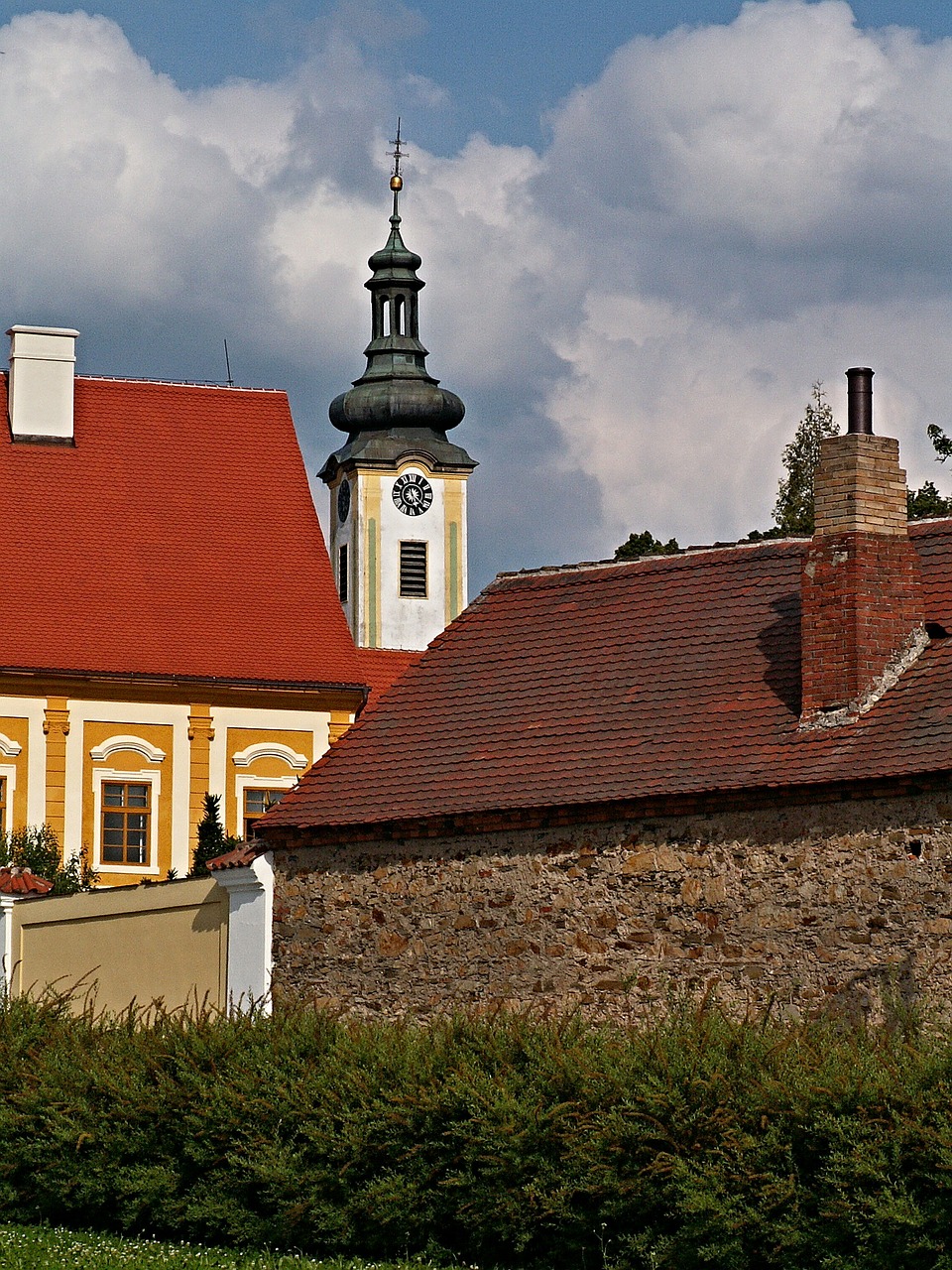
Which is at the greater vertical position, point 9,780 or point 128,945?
point 9,780

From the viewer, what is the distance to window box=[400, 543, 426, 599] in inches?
2596

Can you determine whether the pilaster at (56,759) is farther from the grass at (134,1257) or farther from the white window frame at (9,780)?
the grass at (134,1257)

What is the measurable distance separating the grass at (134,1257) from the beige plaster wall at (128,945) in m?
6.04

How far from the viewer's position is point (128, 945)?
2350cm

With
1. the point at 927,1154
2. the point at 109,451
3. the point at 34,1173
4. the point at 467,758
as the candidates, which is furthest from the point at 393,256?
the point at 927,1154

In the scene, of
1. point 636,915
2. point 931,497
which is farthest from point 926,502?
point 636,915

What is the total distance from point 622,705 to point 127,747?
19.2 m

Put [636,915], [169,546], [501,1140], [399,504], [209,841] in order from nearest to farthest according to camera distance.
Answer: [501,1140], [636,915], [209,841], [169,546], [399,504]

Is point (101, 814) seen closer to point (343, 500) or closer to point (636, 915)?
point (636, 915)

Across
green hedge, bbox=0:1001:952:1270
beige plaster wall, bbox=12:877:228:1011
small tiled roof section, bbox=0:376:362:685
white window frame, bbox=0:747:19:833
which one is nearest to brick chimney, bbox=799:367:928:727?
green hedge, bbox=0:1001:952:1270

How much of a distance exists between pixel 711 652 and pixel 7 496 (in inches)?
875

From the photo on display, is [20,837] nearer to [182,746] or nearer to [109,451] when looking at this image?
[182,746]

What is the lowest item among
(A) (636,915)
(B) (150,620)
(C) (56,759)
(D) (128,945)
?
(D) (128,945)

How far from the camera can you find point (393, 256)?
69562mm
